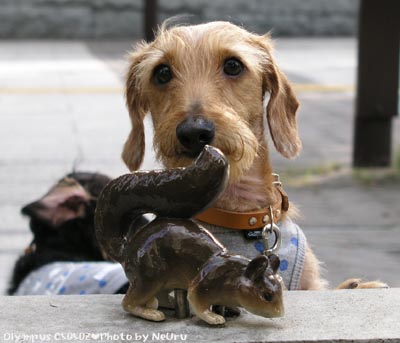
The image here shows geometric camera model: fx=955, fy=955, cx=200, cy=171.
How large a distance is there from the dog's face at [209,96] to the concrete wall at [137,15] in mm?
17112

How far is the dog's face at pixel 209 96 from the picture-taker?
2859 millimetres

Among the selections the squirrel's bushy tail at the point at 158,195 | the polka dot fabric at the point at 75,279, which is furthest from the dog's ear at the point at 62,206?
the squirrel's bushy tail at the point at 158,195

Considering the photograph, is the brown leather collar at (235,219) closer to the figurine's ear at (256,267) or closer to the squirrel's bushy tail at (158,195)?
the squirrel's bushy tail at (158,195)

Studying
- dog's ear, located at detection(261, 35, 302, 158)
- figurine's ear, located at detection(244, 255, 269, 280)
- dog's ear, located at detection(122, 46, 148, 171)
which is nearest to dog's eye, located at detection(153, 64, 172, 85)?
dog's ear, located at detection(122, 46, 148, 171)

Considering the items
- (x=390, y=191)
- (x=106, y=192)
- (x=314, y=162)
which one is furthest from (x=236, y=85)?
(x=314, y=162)

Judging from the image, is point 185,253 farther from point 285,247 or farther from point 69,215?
point 69,215

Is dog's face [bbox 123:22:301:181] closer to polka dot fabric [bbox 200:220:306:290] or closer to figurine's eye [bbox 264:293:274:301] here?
polka dot fabric [bbox 200:220:306:290]

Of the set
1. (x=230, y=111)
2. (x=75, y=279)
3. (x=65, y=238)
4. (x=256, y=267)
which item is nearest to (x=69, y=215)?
(x=65, y=238)

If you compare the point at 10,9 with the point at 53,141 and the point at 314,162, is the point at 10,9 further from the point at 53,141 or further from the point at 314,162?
the point at 314,162

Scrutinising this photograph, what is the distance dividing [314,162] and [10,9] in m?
12.7

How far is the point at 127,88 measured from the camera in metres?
3.64

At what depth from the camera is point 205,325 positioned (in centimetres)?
240

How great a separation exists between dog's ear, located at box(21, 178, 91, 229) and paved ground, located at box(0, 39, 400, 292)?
0.45 meters

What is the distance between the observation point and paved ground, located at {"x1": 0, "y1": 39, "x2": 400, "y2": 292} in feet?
22.2
